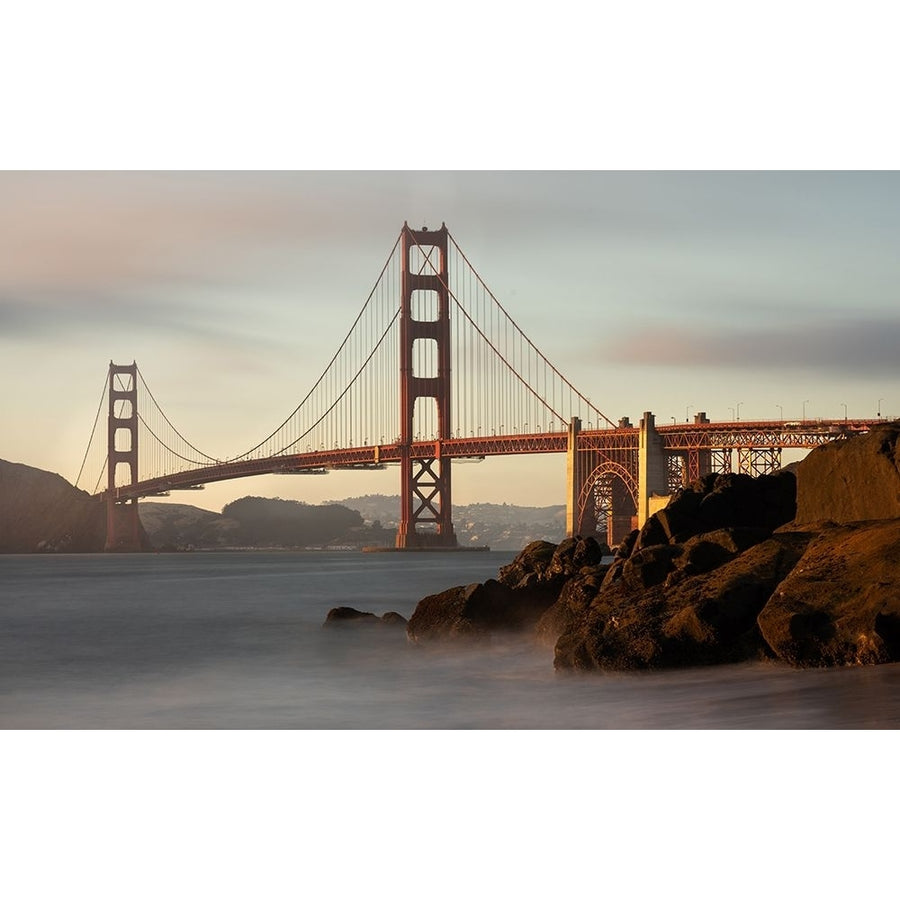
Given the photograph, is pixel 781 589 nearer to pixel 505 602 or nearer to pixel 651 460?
pixel 505 602

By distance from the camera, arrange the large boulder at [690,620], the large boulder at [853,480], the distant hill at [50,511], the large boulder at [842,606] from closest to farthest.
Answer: the large boulder at [842,606]
the large boulder at [690,620]
the large boulder at [853,480]
the distant hill at [50,511]

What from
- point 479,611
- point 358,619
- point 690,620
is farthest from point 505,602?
point 690,620

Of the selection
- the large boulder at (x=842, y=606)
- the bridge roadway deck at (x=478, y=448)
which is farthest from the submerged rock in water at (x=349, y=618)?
the bridge roadway deck at (x=478, y=448)

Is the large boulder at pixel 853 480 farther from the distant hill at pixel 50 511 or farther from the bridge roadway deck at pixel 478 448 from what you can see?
the distant hill at pixel 50 511

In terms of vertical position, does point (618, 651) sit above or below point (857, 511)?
below
